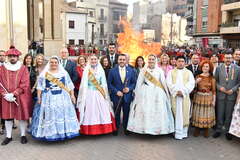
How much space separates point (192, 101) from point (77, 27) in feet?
158

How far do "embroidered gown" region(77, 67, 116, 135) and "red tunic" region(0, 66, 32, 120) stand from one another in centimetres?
112

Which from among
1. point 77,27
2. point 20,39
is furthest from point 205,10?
point 20,39

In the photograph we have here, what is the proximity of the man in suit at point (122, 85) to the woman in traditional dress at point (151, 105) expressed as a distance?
211mm

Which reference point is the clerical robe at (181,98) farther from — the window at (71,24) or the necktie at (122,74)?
the window at (71,24)

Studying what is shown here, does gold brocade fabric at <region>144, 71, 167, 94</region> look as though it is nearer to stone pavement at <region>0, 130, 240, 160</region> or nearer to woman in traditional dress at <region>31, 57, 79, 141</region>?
stone pavement at <region>0, 130, 240, 160</region>

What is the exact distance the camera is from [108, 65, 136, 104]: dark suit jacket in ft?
21.4

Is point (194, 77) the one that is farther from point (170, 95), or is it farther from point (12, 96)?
point (12, 96)

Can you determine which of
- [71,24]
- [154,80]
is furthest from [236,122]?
[71,24]

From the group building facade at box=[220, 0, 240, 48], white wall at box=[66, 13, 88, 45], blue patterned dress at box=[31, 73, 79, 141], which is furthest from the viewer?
white wall at box=[66, 13, 88, 45]

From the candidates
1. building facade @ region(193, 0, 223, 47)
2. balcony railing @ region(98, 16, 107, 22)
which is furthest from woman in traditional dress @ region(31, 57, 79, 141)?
balcony railing @ region(98, 16, 107, 22)

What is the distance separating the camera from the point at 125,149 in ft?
19.0

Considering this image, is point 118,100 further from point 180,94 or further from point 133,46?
point 133,46

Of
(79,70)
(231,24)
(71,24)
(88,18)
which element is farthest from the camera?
(88,18)

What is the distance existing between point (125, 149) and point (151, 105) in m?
1.06
